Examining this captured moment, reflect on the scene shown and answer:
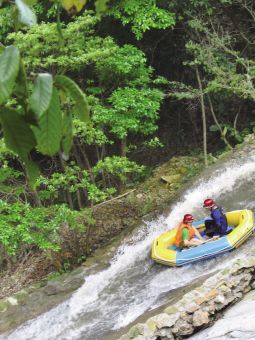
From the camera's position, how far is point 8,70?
73 centimetres

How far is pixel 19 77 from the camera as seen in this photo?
80 centimetres

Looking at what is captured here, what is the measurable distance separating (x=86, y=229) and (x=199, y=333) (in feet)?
17.8

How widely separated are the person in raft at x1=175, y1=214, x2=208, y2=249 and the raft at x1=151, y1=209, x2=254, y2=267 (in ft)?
0.47

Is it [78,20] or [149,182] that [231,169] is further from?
[78,20]

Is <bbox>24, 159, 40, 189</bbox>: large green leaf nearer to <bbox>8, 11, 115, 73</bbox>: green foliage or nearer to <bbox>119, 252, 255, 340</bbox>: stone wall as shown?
<bbox>119, 252, 255, 340</bbox>: stone wall

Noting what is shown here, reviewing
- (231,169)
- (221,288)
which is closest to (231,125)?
(231,169)

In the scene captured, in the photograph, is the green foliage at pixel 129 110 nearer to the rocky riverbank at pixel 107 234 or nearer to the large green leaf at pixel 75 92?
the rocky riverbank at pixel 107 234

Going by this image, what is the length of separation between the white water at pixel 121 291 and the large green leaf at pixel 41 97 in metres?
6.94

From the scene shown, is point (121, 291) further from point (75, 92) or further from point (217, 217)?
point (75, 92)

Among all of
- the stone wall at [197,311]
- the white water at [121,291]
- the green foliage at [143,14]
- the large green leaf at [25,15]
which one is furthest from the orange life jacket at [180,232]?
the large green leaf at [25,15]

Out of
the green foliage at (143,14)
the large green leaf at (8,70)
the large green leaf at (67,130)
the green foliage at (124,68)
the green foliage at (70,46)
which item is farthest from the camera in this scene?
the green foliage at (143,14)

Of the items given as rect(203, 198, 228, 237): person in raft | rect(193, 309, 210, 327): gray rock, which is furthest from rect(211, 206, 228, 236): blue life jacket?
rect(193, 309, 210, 327): gray rock

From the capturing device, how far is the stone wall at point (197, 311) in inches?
203

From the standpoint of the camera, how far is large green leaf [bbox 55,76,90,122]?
0.81m
